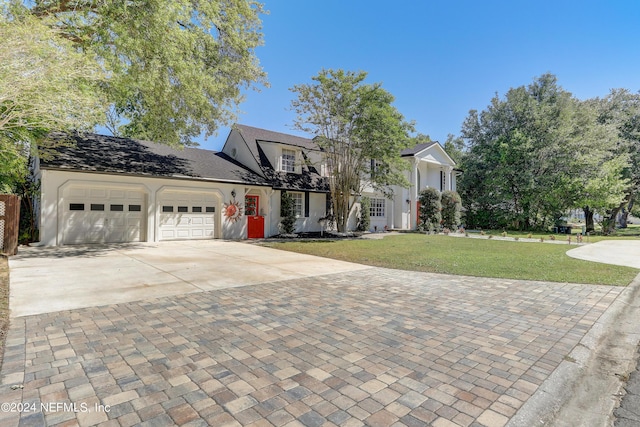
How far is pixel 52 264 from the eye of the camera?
810 centimetres

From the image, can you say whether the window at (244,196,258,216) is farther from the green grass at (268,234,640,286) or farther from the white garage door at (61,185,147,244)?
the green grass at (268,234,640,286)

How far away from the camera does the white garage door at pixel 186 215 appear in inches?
570

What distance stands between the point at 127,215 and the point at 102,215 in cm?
89

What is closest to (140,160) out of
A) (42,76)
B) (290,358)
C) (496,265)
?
(42,76)

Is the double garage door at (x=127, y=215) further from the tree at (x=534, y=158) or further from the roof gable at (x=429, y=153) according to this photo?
the tree at (x=534, y=158)

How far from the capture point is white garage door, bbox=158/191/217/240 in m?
14.5

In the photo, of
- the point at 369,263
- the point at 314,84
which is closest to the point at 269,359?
the point at 369,263

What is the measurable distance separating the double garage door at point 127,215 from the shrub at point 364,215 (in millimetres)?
10309

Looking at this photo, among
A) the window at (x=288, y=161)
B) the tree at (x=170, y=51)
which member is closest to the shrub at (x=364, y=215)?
the window at (x=288, y=161)

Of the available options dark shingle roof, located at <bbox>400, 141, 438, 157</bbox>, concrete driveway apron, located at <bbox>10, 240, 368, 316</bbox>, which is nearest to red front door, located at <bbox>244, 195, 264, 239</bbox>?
concrete driveway apron, located at <bbox>10, 240, 368, 316</bbox>

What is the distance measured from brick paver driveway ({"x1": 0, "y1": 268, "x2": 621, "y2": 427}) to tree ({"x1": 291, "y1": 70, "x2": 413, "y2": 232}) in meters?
11.9

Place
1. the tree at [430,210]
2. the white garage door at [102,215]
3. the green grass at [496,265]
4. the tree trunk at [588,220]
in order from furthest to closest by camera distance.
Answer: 1. the tree trunk at [588,220]
2. the tree at [430,210]
3. the white garage door at [102,215]
4. the green grass at [496,265]

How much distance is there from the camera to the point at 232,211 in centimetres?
1625

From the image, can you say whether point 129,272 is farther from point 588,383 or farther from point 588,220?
point 588,220
